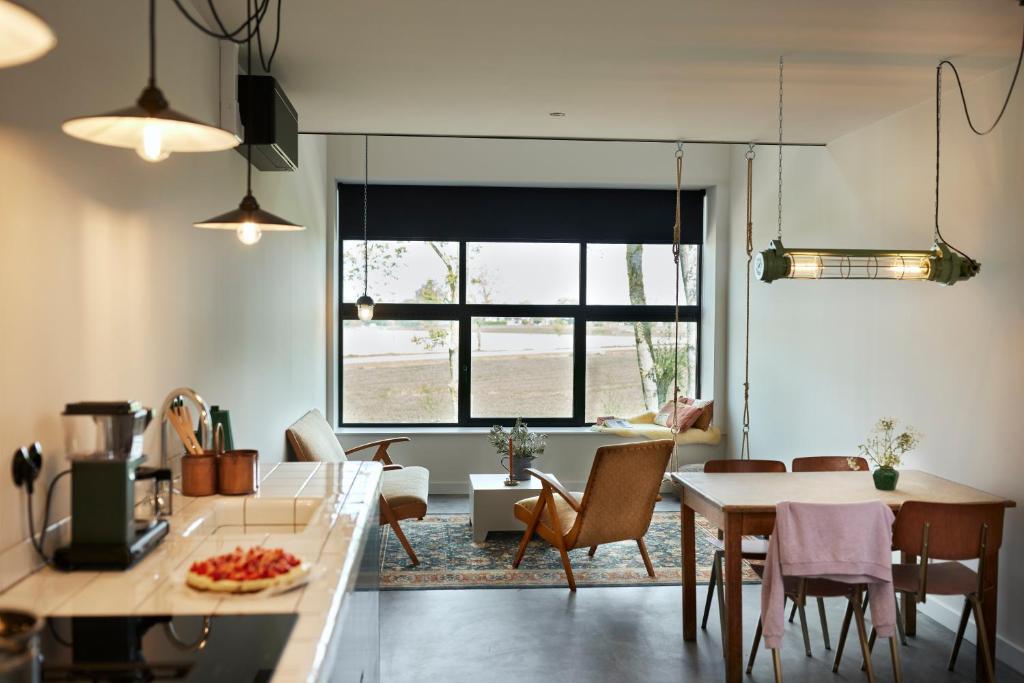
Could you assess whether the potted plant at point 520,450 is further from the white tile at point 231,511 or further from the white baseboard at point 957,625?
the white tile at point 231,511

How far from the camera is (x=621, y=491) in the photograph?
5.09 m

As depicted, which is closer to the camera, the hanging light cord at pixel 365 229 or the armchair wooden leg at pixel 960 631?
the armchair wooden leg at pixel 960 631

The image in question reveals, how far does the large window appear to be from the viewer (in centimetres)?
791

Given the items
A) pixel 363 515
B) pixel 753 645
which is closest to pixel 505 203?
A: pixel 753 645

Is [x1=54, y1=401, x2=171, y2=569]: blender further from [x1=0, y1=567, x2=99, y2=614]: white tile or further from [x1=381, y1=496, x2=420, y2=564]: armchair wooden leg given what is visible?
[x1=381, y1=496, x2=420, y2=564]: armchair wooden leg

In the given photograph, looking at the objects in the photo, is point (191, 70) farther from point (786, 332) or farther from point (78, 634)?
point (786, 332)

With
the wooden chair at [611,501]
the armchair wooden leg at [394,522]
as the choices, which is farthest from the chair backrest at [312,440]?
the wooden chair at [611,501]

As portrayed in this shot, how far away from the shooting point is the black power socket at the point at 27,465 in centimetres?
203

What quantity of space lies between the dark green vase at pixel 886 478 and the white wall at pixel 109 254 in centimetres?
310

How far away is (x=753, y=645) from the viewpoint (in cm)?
393

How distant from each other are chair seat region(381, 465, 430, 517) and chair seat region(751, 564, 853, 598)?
2.49 meters

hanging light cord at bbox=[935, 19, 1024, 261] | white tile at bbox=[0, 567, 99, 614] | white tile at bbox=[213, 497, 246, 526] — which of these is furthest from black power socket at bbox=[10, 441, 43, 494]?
hanging light cord at bbox=[935, 19, 1024, 261]

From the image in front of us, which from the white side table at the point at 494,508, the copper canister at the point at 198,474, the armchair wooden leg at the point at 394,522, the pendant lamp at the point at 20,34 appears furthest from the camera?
the white side table at the point at 494,508

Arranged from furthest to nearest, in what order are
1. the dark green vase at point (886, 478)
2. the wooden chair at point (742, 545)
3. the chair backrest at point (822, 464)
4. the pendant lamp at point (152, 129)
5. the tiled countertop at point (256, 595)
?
the chair backrest at point (822, 464) < the wooden chair at point (742, 545) < the dark green vase at point (886, 478) < the tiled countertop at point (256, 595) < the pendant lamp at point (152, 129)
